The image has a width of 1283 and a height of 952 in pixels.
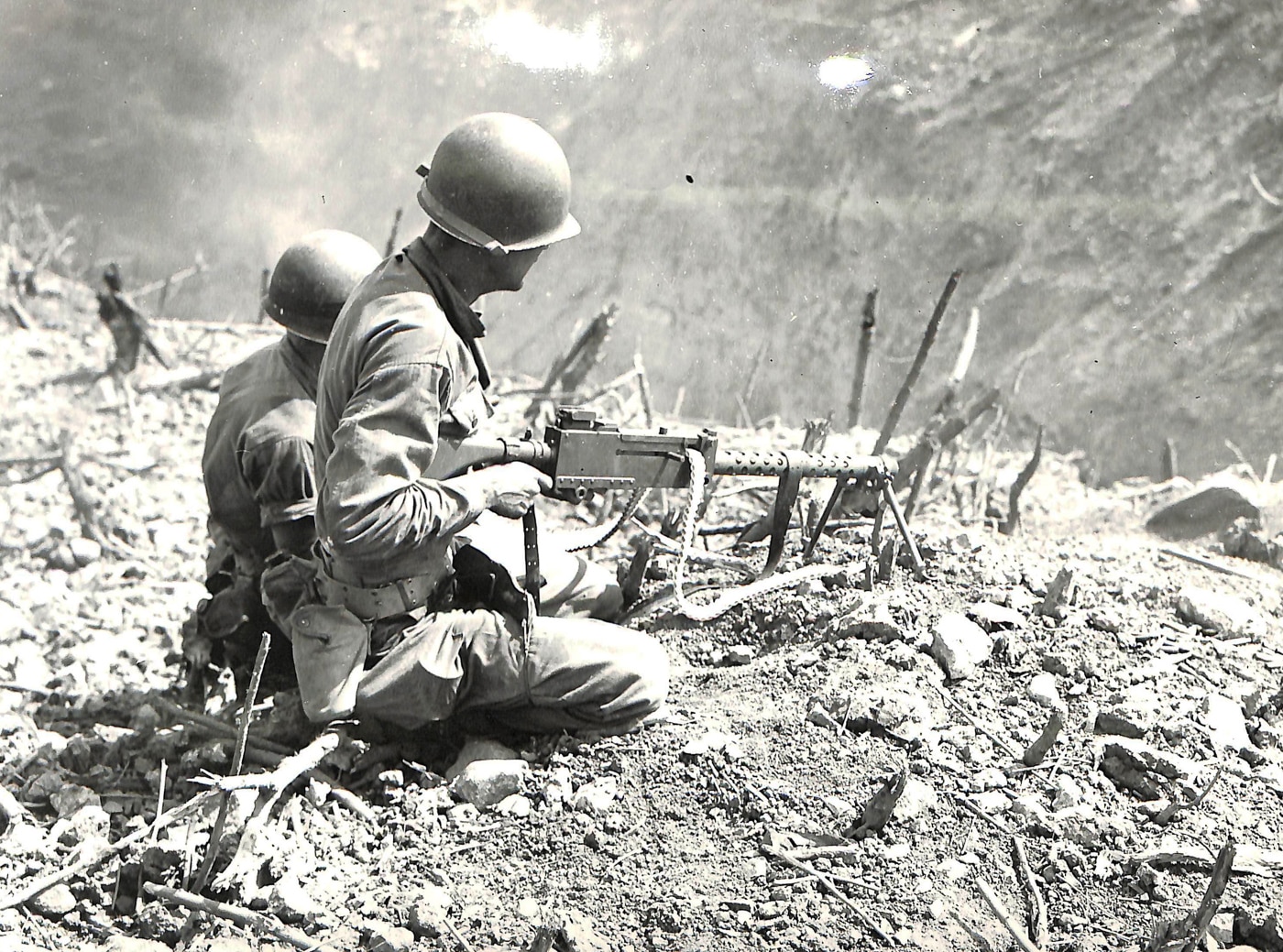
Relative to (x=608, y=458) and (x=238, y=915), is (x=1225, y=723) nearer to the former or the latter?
(x=608, y=458)

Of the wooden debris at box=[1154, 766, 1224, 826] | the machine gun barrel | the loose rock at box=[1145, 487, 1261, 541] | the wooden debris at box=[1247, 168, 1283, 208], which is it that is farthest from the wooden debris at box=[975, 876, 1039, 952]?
the wooden debris at box=[1247, 168, 1283, 208]

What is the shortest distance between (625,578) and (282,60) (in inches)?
352

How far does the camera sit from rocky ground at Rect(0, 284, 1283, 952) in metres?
2.71

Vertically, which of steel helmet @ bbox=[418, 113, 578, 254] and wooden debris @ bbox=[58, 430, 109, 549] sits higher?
steel helmet @ bbox=[418, 113, 578, 254]

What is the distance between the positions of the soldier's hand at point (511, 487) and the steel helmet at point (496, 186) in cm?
66

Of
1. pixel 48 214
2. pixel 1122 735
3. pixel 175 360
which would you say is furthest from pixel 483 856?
pixel 48 214

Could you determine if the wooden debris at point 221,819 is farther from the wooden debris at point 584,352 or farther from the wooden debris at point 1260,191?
the wooden debris at point 1260,191

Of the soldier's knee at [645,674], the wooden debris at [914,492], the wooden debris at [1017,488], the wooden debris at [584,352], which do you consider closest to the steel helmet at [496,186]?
the soldier's knee at [645,674]

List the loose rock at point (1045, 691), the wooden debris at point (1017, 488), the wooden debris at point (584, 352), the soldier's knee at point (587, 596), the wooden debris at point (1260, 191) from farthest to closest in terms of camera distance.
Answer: the wooden debris at point (1260, 191), the wooden debris at point (584, 352), the wooden debris at point (1017, 488), the soldier's knee at point (587, 596), the loose rock at point (1045, 691)

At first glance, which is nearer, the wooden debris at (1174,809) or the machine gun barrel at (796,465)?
the wooden debris at (1174,809)

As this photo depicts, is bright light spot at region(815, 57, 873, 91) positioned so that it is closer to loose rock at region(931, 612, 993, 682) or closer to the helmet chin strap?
loose rock at region(931, 612, 993, 682)

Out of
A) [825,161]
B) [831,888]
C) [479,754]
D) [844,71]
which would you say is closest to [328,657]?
[479,754]

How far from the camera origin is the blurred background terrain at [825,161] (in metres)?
11.2

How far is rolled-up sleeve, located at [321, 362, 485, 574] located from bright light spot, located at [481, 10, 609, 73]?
6.04 m
